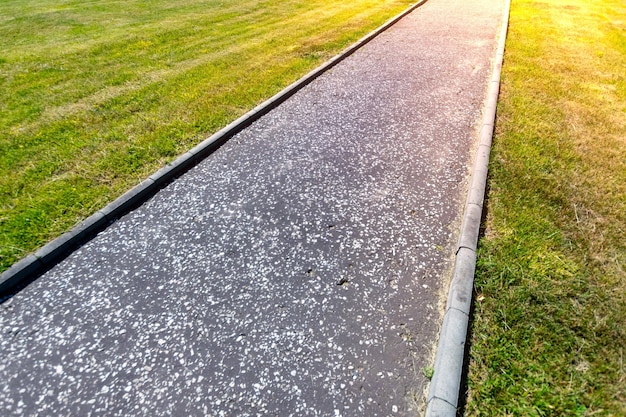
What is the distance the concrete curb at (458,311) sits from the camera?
258 cm

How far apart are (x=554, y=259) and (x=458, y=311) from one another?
1.30m

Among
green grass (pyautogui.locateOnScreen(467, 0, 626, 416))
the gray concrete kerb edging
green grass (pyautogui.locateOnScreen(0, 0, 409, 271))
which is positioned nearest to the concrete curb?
green grass (pyautogui.locateOnScreen(467, 0, 626, 416))

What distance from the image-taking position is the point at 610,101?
21.7 feet

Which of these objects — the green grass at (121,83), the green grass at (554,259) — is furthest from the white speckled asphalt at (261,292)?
the green grass at (121,83)

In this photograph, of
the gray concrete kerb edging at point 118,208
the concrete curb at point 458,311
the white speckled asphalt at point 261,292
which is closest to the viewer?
the concrete curb at point 458,311

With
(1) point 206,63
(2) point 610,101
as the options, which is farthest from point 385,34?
(2) point 610,101

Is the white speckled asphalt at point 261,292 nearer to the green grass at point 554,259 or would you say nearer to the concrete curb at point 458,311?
the concrete curb at point 458,311

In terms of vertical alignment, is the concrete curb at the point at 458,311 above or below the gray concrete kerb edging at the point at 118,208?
below

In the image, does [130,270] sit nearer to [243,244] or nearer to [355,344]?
[243,244]

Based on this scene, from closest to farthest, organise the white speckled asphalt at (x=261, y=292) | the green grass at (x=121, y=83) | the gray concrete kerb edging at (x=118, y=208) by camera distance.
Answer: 1. the white speckled asphalt at (x=261, y=292)
2. the gray concrete kerb edging at (x=118, y=208)
3. the green grass at (x=121, y=83)

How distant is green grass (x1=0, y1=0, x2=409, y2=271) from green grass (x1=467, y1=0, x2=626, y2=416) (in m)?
4.43

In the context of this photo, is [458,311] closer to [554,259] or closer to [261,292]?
[554,259]

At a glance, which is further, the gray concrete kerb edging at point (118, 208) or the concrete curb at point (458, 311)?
the gray concrete kerb edging at point (118, 208)

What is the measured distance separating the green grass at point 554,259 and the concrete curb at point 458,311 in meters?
0.12
